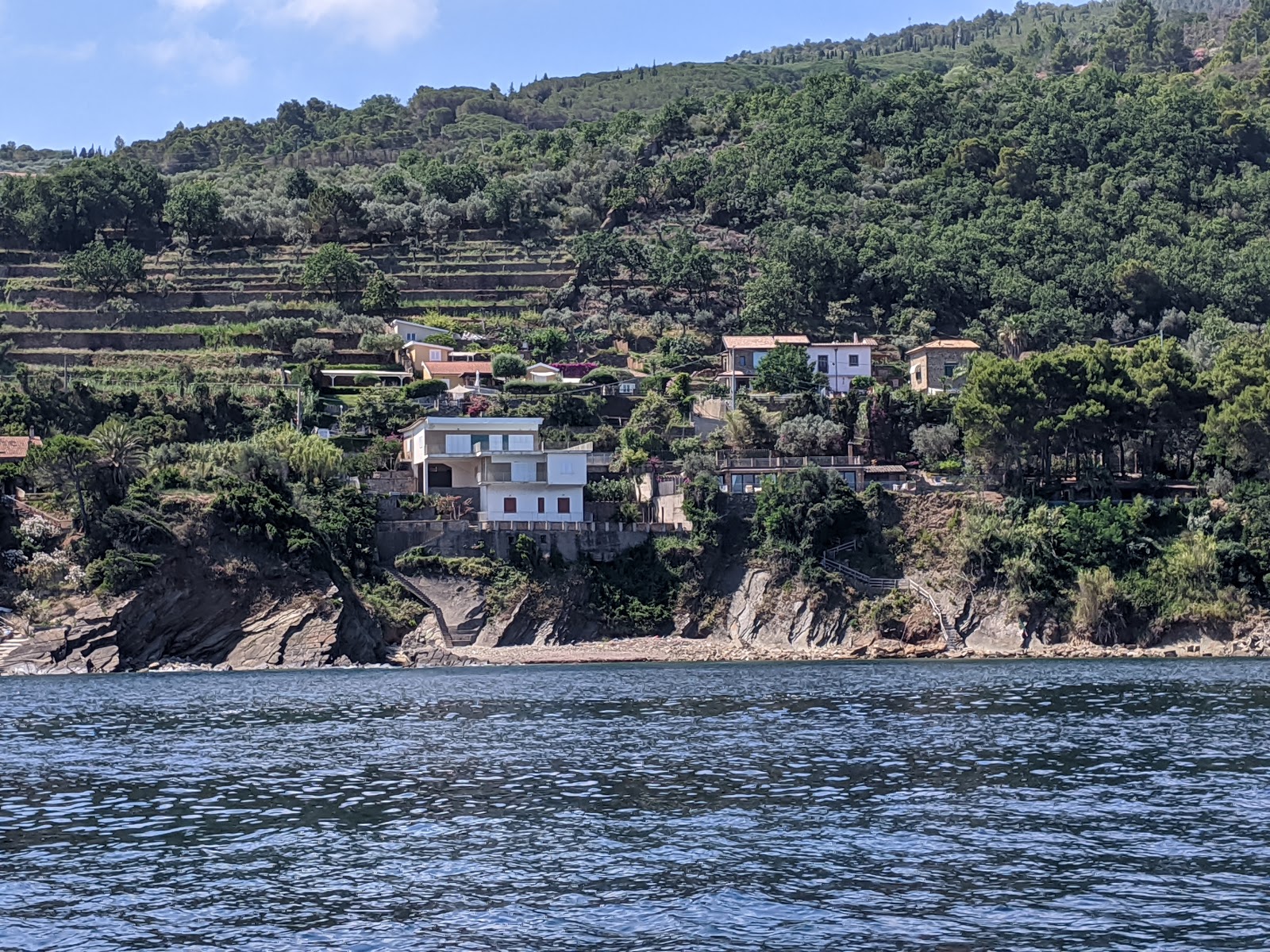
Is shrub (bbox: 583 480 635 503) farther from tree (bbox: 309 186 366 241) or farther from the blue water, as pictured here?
tree (bbox: 309 186 366 241)

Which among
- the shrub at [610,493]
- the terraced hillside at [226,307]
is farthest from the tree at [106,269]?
the shrub at [610,493]

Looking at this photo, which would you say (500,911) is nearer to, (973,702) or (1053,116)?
(973,702)

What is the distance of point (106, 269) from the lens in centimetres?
12431

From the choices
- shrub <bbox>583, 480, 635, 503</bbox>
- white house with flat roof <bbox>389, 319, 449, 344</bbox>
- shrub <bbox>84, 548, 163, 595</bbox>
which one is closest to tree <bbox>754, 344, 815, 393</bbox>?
shrub <bbox>583, 480, 635, 503</bbox>

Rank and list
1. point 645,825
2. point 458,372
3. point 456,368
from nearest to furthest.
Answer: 1. point 645,825
2. point 458,372
3. point 456,368

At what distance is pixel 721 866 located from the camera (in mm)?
27156

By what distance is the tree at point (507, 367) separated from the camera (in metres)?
111

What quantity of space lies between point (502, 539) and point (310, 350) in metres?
33.8

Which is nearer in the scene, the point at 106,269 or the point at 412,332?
the point at 412,332

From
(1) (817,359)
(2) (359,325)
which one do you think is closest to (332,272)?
(2) (359,325)

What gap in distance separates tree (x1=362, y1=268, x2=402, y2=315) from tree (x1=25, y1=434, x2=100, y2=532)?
154 feet

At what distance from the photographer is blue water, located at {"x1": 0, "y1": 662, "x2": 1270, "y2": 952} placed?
23.5 metres

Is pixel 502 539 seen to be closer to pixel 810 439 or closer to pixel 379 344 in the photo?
pixel 810 439

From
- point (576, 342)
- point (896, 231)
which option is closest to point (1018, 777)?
point (576, 342)
